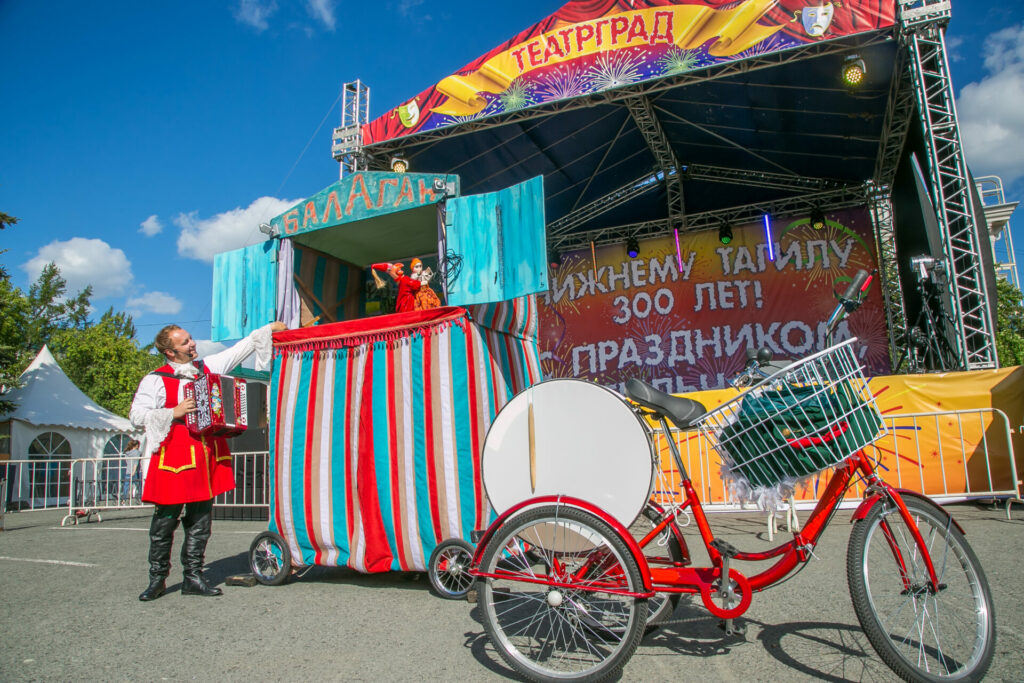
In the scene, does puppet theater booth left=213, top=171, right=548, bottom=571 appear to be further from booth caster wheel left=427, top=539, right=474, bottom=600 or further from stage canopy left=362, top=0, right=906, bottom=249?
stage canopy left=362, top=0, right=906, bottom=249

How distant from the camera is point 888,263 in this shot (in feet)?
40.5

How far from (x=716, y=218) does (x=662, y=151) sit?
2499 millimetres

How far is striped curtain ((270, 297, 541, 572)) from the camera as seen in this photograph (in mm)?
3770

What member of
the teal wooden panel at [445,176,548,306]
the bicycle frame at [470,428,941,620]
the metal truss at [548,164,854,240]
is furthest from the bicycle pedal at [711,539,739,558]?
the metal truss at [548,164,854,240]

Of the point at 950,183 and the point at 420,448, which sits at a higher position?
the point at 950,183

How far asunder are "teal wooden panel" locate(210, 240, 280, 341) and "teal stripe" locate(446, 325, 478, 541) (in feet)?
6.99

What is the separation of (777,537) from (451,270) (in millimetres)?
3331

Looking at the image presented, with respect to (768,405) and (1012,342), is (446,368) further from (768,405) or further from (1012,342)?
(1012,342)

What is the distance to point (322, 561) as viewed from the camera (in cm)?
403

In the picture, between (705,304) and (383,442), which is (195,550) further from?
(705,304)

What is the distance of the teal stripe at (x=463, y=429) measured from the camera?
366 centimetres

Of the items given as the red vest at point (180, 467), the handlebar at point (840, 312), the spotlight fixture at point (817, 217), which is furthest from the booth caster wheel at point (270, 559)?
the spotlight fixture at point (817, 217)

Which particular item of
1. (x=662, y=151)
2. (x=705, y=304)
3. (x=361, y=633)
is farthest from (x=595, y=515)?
(x=705, y=304)

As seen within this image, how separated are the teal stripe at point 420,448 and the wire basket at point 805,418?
2.13 metres
